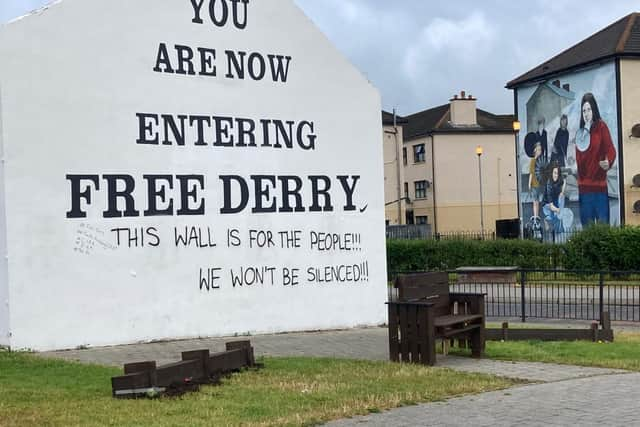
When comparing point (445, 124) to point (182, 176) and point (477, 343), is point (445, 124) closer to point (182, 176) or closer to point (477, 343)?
point (182, 176)

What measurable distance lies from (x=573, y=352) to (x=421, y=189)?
5341 centimetres

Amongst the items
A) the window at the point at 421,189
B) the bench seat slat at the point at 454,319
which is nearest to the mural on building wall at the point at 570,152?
the window at the point at 421,189

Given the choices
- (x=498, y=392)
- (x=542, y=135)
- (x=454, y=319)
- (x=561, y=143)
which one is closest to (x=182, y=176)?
(x=454, y=319)

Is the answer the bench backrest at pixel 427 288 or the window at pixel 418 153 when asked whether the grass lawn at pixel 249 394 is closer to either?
the bench backrest at pixel 427 288

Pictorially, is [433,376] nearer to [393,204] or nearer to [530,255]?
[530,255]

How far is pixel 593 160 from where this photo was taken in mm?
40812

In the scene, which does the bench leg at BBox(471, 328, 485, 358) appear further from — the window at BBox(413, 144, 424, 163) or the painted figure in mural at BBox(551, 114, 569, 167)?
the window at BBox(413, 144, 424, 163)

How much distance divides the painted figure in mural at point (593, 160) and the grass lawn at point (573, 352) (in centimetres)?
2827

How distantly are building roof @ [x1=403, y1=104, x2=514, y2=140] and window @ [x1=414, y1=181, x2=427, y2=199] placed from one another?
3.59 m

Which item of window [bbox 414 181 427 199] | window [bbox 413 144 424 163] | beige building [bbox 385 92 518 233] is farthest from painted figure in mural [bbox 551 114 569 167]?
window [bbox 413 144 424 163]

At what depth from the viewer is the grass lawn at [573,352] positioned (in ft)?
36.4

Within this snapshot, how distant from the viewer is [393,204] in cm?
6538

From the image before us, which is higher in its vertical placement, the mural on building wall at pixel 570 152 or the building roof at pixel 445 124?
the building roof at pixel 445 124

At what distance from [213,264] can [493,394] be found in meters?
6.90
